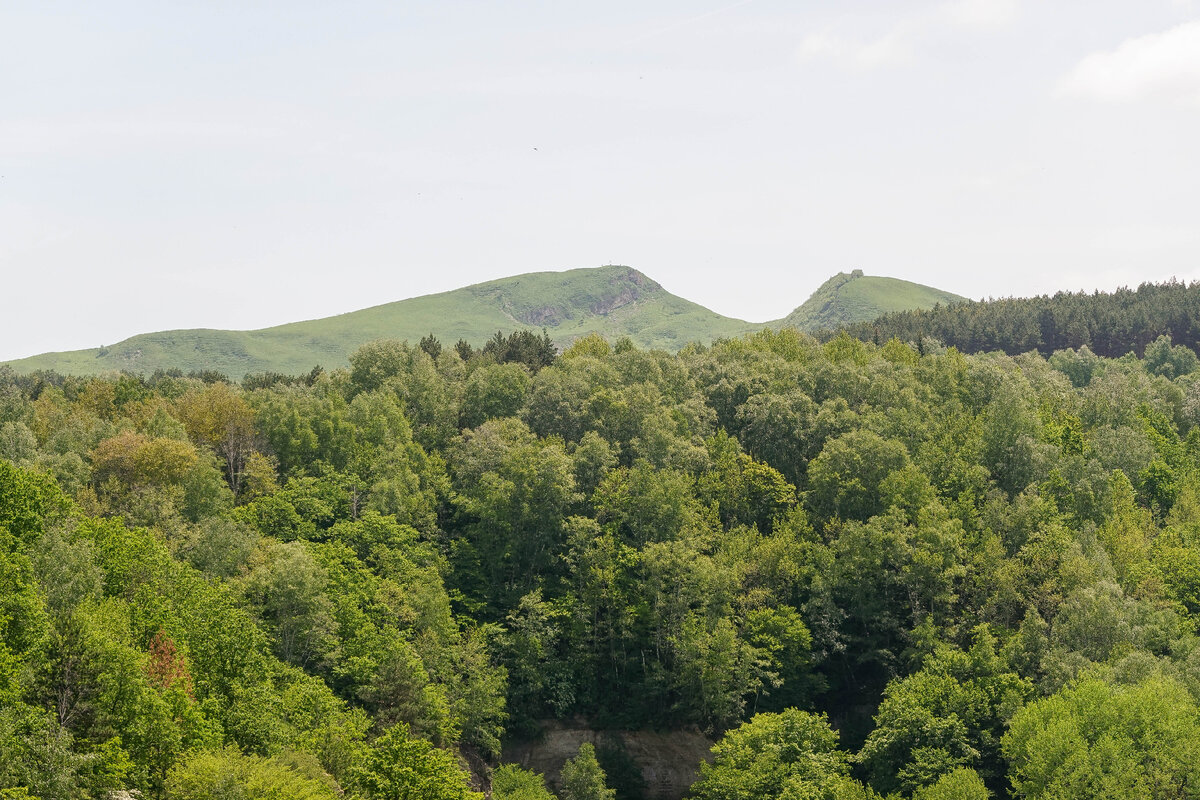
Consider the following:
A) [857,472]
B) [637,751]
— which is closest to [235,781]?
[637,751]

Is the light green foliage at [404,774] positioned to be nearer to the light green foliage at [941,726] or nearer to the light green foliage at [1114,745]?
the light green foliage at [941,726]

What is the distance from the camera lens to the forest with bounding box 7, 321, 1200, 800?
208ft

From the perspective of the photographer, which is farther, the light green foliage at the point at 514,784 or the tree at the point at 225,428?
the tree at the point at 225,428

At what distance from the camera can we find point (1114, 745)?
233ft

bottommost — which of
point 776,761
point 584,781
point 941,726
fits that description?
point 584,781

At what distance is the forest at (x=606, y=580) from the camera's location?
6328cm

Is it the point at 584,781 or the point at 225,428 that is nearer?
the point at 584,781

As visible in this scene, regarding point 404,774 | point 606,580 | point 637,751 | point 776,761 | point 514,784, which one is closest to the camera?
point 404,774

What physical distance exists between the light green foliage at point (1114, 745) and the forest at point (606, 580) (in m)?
0.27

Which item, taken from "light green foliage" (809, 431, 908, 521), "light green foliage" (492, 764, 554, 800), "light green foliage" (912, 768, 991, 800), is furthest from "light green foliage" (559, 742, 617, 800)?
"light green foliage" (809, 431, 908, 521)

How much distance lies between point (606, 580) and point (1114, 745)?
155 feet

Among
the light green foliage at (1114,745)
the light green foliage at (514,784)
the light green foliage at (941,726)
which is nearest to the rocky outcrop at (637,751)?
the light green foliage at (514,784)

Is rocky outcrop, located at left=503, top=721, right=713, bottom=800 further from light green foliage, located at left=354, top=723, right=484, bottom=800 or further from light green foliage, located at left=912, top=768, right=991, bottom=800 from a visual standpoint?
light green foliage, located at left=354, top=723, right=484, bottom=800

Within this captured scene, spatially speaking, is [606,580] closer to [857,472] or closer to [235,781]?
[857,472]
